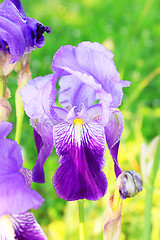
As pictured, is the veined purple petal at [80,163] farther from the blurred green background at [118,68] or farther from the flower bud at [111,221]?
the blurred green background at [118,68]

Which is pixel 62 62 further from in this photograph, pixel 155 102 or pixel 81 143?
pixel 155 102

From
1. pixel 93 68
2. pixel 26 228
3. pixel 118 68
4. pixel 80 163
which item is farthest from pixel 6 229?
pixel 118 68

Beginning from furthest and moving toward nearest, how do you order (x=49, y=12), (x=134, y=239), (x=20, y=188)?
(x=49, y=12), (x=134, y=239), (x=20, y=188)

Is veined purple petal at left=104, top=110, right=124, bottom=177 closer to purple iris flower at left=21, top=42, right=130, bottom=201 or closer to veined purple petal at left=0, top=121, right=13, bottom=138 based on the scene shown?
purple iris flower at left=21, top=42, right=130, bottom=201

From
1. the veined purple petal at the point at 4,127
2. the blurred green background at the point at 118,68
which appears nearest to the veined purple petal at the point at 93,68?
the veined purple petal at the point at 4,127

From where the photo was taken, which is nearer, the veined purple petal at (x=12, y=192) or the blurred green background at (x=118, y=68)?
the veined purple petal at (x=12, y=192)

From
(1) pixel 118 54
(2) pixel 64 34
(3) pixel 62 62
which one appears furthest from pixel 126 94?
(3) pixel 62 62
